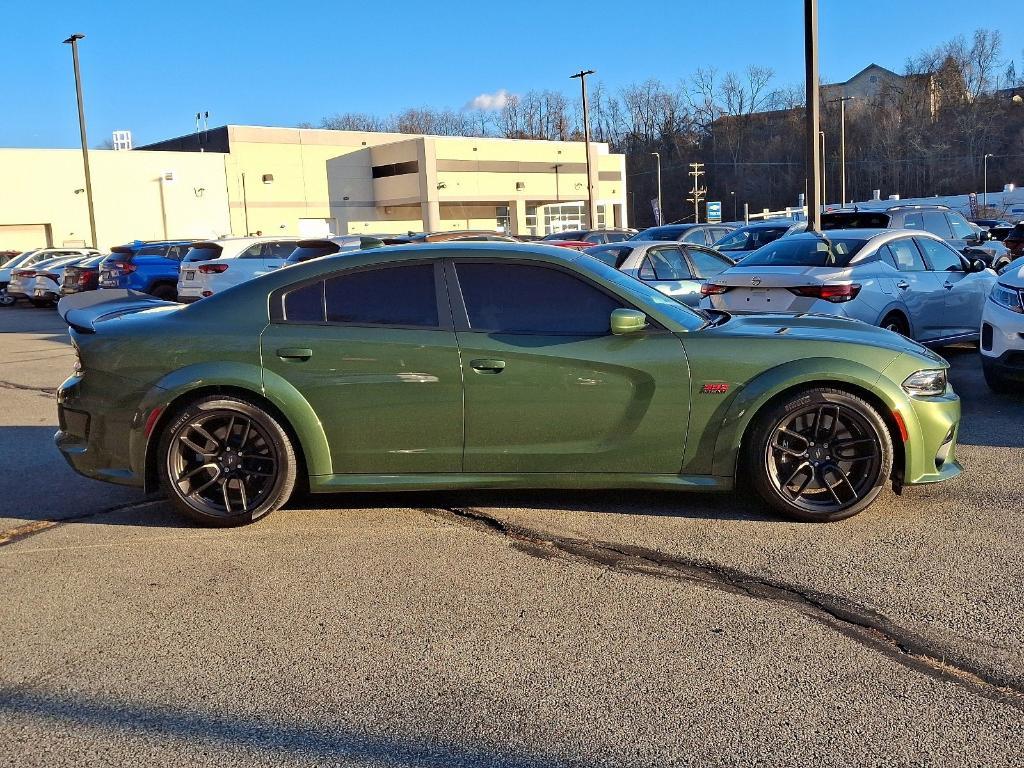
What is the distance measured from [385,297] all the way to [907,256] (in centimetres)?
715

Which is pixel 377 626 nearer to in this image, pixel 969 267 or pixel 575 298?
pixel 575 298

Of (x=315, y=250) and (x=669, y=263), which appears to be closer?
(x=669, y=263)

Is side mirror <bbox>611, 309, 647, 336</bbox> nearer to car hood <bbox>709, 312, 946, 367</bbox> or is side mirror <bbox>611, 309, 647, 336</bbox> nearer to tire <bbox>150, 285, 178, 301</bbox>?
car hood <bbox>709, 312, 946, 367</bbox>

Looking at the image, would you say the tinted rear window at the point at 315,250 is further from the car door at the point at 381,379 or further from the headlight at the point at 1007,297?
the car door at the point at 381,379

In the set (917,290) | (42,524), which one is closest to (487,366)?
(42,524)

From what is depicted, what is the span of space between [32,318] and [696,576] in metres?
21.4

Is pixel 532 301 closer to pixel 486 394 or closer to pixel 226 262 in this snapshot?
pixel 486 394

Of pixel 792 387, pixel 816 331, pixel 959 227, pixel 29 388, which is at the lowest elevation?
pixel 29 388

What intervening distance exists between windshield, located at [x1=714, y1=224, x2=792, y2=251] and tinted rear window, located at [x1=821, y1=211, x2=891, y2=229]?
1.56 metres

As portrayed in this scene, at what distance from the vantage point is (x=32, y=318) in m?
21.8

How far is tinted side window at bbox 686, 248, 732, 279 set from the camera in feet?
44.5

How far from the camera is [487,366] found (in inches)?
197

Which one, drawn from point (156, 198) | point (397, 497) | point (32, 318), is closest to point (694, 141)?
point (156, 198)

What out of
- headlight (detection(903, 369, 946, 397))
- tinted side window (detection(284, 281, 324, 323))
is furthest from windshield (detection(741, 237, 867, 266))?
tinted side window (detection(284, 281, 324, 323))
